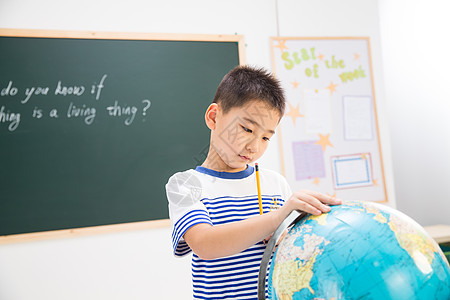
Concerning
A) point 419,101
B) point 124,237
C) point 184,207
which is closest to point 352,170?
point 419,101

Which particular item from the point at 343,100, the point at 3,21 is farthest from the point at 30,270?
the point at 343,100

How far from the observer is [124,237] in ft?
6.87

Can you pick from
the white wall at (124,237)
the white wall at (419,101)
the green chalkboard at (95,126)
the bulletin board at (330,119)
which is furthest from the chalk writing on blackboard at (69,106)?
the white wall at (419,101)

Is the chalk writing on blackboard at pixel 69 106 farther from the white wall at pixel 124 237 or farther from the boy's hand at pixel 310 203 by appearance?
the boy's hand at pixel 310 203

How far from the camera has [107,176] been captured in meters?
2.09

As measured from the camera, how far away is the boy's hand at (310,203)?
26.7 inches

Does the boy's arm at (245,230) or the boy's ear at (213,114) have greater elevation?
the boy's ear at (213,114)

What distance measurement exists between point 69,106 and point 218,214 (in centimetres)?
150

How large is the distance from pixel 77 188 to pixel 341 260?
1.77 metres

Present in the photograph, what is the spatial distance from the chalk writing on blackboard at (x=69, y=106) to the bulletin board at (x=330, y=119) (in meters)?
0.94

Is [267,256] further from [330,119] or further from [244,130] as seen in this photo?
[330,119]

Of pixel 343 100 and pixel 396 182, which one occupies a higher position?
pixel 343 100

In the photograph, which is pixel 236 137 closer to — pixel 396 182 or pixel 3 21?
pixel 3 21

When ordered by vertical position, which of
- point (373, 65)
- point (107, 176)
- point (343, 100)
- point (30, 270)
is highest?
point (373, 65)
